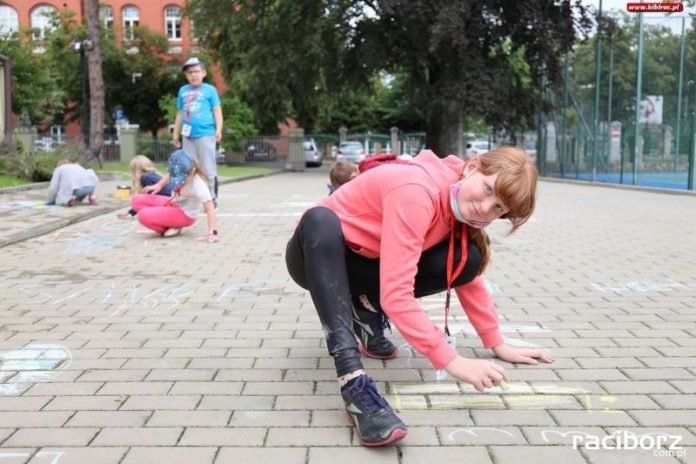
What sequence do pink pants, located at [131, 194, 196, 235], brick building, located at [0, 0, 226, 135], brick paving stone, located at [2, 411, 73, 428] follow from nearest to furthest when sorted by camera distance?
brick paving stone, located at [2, 411, 73, 428]
pink pants, located at [131, 194, 196, 235]
brick building, located at [0, 0, 226, 135]

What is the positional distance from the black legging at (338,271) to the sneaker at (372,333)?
329 mm

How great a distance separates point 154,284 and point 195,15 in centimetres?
2743

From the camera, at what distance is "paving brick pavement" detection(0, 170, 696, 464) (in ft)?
8.41

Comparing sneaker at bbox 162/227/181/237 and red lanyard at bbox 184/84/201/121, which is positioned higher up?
red lanyard at bbox 184/84/201/121

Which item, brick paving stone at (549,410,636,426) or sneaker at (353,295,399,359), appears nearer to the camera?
brick paving stone at (549,410,636,426)

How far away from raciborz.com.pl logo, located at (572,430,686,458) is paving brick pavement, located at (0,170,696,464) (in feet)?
0.05

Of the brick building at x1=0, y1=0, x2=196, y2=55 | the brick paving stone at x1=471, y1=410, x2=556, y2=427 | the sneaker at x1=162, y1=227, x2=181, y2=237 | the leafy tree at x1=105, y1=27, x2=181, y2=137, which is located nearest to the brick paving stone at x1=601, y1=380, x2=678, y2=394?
the brick paving stone at x1=471, y1=410, x2=556, y2=427

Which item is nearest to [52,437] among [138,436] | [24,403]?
[138,436]

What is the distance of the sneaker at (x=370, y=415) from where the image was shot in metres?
2.51

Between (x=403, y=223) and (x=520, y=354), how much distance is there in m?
1.23

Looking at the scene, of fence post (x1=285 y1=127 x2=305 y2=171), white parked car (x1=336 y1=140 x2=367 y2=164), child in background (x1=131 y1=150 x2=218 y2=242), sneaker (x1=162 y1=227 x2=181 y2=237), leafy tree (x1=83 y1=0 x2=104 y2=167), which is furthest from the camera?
white parked car (x1=336 y1=140 x2=367 y2=164)

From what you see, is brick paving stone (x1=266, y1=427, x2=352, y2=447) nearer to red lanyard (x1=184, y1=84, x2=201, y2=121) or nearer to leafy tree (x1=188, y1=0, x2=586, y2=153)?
red lanyard (x1=184, y1=84, x2=201, y2=121)

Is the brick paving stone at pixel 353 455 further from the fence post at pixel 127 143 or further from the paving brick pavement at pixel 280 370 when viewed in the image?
the fence post at pixel 127 143

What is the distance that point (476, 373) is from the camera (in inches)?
103
